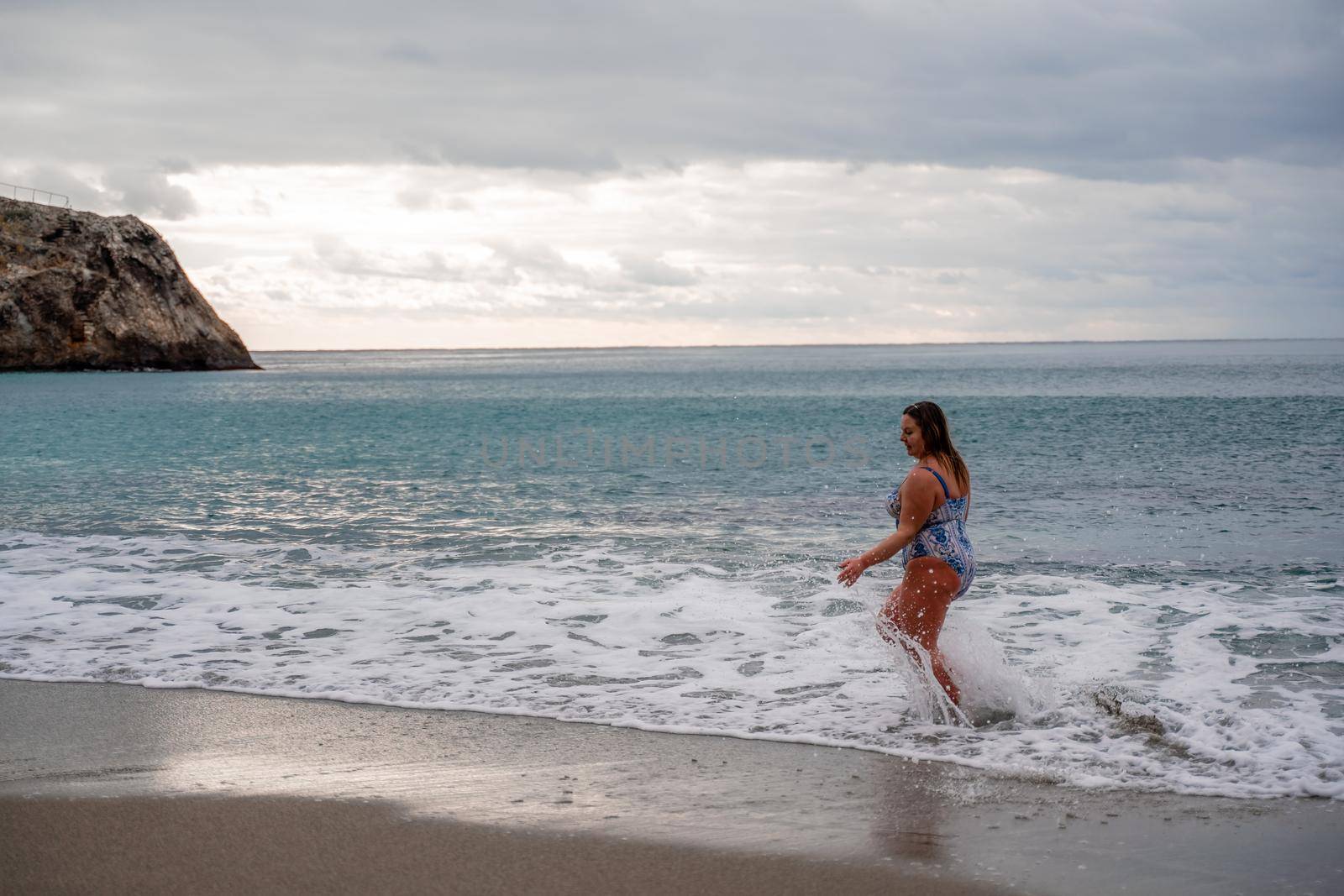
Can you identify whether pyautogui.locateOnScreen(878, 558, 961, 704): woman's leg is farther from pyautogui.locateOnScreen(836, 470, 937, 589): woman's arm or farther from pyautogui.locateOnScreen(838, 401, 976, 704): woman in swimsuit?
pyautogui.locateOnScreen(836, 470, 937, 589): woman's arm

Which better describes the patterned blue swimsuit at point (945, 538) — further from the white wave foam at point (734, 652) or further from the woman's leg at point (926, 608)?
the white wave foam at point (734, 652)

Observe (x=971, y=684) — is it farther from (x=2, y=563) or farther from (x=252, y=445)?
(x=252, y=445)

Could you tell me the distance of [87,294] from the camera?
307 feet

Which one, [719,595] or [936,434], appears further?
[719,595]

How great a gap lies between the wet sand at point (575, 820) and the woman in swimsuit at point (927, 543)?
836 millimetres

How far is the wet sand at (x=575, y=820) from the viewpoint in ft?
12.8

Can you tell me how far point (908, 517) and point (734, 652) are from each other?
7.82 ft

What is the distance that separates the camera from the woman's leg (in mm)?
5762

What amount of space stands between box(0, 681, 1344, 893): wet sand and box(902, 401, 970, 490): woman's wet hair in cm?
159

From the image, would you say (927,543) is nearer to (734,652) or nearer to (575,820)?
(734,652)

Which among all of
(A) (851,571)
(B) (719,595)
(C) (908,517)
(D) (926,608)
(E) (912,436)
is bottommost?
(B) (719,595)

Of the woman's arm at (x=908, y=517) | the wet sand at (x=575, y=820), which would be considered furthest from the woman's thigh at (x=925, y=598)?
the wet sand at (x=575, y=820)

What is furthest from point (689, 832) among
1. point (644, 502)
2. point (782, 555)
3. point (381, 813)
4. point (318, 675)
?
point (644, 502)

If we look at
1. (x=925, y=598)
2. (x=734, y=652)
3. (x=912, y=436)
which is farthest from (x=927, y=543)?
(x=734, y=652)
